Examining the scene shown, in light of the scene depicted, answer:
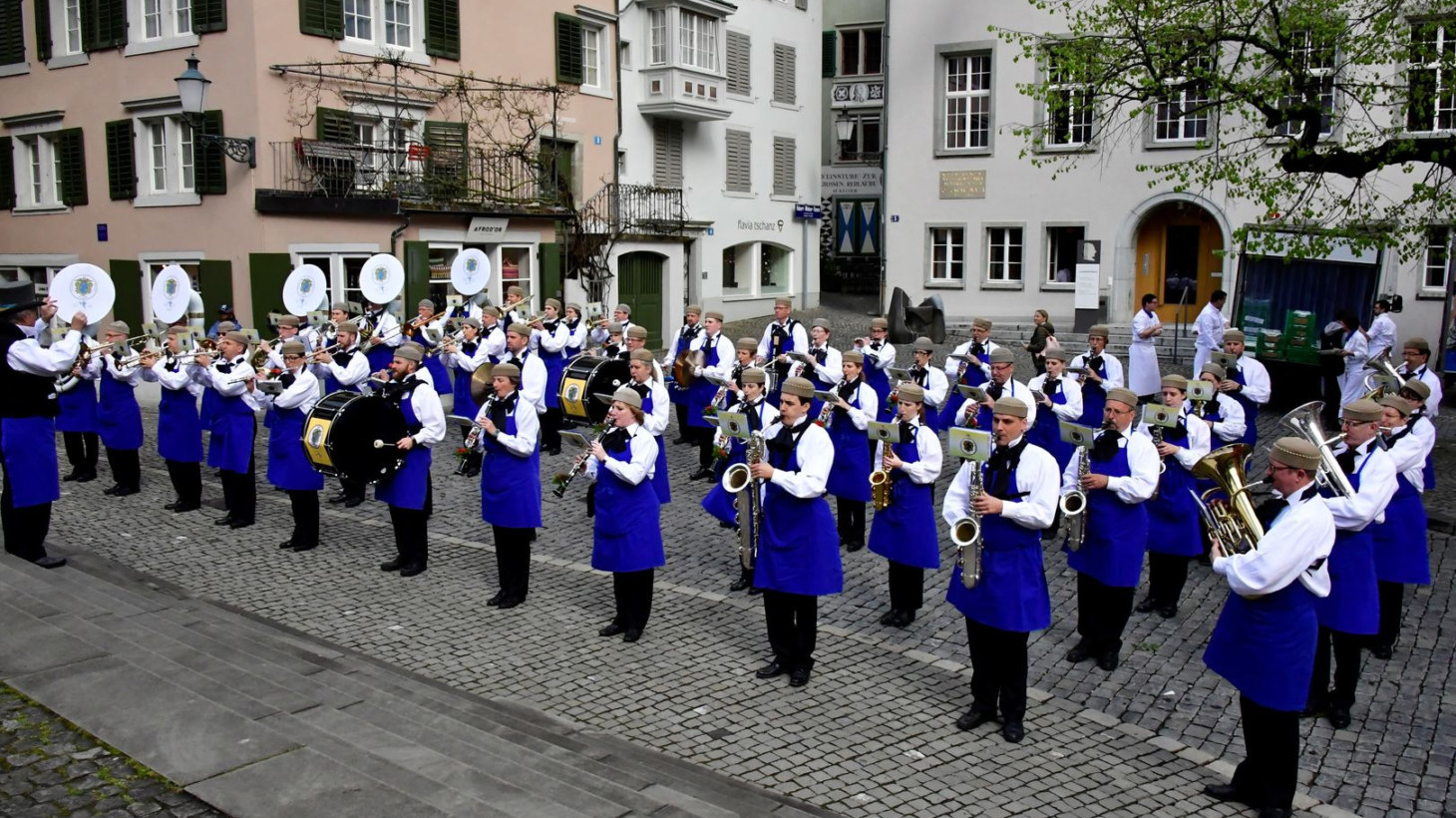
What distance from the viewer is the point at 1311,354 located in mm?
19594

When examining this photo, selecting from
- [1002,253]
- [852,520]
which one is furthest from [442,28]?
[852,520]

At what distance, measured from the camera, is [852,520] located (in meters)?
11.6

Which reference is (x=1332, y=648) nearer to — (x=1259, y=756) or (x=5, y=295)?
(x=1259, y=756)

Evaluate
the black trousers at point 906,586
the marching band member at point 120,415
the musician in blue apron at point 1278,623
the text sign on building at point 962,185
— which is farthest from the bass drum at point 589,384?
the text sign on building at point 962,185

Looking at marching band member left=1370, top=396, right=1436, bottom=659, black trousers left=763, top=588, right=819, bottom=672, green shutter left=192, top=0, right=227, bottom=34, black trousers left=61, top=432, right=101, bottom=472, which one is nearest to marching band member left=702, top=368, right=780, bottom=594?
black trousers left=763, top=588, right=819, bottom=672

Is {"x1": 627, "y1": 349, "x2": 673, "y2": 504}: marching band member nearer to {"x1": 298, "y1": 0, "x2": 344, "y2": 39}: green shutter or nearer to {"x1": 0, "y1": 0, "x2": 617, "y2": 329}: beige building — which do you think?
Result: {"x1": 0, "y1": 0, "x2": 617, "y2": 329}: beige building

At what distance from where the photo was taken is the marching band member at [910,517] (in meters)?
9.01

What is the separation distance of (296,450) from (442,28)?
50.8 ft

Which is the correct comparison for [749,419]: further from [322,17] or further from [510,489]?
[322,17]

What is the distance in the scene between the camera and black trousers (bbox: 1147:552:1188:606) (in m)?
9.58

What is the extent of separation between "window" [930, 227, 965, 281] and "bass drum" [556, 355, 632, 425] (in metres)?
18.4

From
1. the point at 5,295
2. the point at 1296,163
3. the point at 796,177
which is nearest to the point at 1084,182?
the point at 796,177

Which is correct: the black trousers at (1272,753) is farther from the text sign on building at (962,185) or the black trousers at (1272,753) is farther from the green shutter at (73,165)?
the text sign on building at (962,185)

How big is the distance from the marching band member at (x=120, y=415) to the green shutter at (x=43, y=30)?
14.6 meters
